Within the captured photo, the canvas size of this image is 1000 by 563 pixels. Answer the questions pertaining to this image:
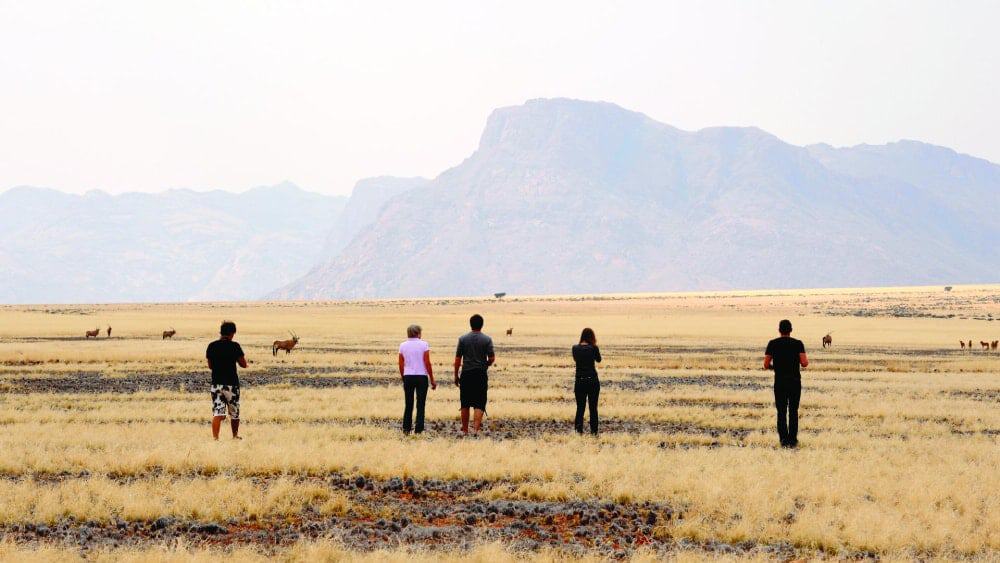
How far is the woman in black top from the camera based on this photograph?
17859 mm

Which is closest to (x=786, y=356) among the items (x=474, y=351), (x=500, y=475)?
(x=474, y=351)

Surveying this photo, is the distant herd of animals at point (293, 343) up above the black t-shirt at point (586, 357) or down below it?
below

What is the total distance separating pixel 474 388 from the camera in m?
18.0

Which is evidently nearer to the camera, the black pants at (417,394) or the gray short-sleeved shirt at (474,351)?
the black pants at (417,394)

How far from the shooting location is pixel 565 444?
57.4 ft

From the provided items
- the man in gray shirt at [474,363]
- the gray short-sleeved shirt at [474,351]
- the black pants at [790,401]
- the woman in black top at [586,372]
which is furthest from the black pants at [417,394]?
the black pants at [790,401]

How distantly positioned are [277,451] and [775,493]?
7.23 m

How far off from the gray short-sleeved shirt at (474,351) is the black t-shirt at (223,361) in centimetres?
376

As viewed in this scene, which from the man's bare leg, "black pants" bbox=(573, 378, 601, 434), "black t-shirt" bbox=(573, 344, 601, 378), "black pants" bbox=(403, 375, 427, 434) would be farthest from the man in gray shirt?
the man's bare leg

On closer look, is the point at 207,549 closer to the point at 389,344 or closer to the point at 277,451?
the point at 277,451

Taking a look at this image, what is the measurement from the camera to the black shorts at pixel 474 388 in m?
17.9

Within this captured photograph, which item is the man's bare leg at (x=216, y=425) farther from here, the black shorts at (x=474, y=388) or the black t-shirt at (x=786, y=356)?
the black t-shirt at (x=786, y=356)

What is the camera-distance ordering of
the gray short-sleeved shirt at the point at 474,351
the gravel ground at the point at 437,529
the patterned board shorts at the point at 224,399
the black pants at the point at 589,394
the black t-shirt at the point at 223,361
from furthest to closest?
the black pants at the point at 589,394, the gray short-sleeved shirt at the point at 474,351, the patterned board shorts at the point at 224,399, the black t-shirt at the point at 223,361, the gravel ground at the point at 437,529

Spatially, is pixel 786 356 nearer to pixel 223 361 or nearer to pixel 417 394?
pixel 417 394
